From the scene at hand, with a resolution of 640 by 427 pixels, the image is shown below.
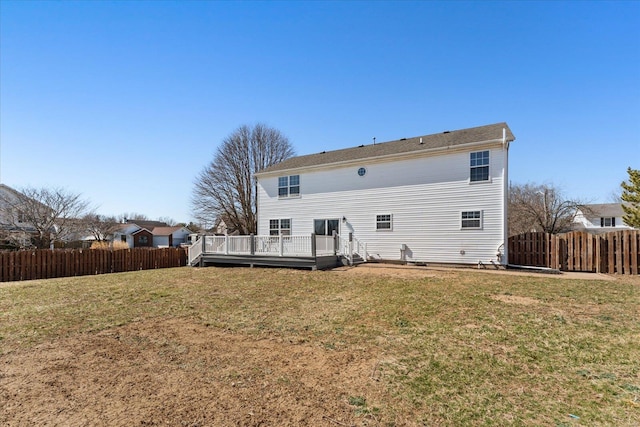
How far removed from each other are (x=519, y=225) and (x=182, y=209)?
34.2 m

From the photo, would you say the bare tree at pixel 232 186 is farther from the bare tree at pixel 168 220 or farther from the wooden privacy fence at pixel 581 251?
the bare tree at pixel 168 220

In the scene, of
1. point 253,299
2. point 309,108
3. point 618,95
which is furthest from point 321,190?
point 618,95

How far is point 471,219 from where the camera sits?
44.8 ft


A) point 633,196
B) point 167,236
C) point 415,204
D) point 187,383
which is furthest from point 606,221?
point 167,236

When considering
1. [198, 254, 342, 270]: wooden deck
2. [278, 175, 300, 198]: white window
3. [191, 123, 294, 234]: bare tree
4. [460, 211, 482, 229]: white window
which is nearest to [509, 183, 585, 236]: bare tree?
[460, 211, 482, 229]: white window

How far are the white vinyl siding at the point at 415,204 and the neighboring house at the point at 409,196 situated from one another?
4 centimetres

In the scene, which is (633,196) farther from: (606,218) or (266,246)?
(606,218)

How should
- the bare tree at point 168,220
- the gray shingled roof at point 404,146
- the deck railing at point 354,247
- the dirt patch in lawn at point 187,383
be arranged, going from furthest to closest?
1. the bare tree at point 168,220
2. the deck railing at point 354,247
3. the gray shingled roof at point 404,146
4. the dirt patch in lawn at point 187,383

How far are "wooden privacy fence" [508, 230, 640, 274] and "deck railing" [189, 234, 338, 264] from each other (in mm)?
8759

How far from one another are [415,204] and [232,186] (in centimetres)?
2039

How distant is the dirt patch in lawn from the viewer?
2.61 metres

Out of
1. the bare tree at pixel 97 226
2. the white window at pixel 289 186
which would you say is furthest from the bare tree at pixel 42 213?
the white window at pixel 289 186

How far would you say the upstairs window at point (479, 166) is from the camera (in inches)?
527

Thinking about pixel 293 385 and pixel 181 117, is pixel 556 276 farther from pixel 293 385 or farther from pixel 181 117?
pixel 181 117
